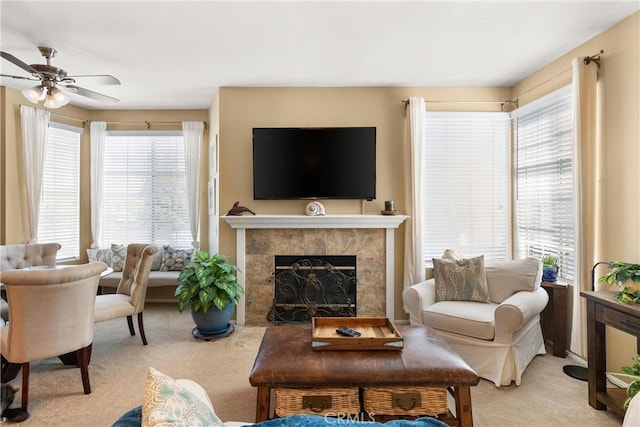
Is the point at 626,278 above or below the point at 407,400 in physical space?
above

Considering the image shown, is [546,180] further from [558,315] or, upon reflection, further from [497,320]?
[497,320]

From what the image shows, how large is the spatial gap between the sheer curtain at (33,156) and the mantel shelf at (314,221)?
2.40 metres

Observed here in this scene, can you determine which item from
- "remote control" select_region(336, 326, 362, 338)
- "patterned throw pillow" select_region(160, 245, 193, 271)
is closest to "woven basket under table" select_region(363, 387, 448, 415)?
"remote control" select_region(336, 326, 362, 338)

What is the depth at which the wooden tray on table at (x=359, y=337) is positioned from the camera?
199 cm

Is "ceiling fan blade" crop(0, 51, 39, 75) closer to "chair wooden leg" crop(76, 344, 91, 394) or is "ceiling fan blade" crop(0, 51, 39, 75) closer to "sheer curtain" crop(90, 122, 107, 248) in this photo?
"chair wooden leg" crop(76, 344, 91, 394)

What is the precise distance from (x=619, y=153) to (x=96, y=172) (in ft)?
18.9

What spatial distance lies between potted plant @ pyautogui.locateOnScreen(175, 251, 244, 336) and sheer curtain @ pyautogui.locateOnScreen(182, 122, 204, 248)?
139 centimetres

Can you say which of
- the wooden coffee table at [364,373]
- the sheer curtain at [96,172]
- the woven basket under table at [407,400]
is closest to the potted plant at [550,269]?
the wooden coffee table at [364,373]

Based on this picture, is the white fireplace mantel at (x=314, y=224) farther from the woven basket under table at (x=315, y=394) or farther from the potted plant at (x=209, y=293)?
the woven basket under table at (x=315, y=394)

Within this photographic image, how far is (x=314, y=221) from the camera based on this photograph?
12.3 ft

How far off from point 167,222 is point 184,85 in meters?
1.98

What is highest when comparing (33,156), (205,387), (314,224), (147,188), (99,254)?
(33,156)

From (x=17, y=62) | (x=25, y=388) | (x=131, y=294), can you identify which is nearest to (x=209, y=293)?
(x=131, y=294)

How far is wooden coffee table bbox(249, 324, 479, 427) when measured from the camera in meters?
1.73
